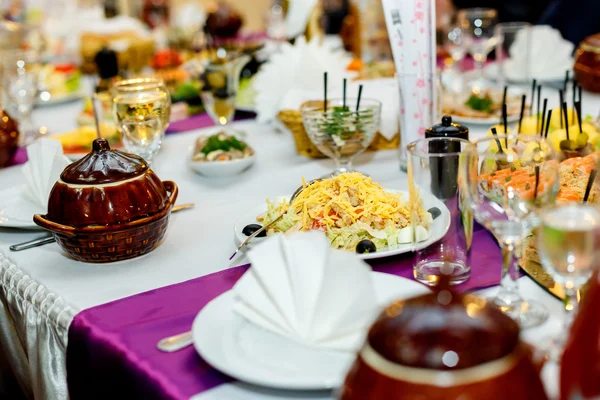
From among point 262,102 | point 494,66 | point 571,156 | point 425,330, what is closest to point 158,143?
point 262,102

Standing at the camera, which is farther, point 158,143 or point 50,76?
point 50,76

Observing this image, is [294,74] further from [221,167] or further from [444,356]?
[444,356]

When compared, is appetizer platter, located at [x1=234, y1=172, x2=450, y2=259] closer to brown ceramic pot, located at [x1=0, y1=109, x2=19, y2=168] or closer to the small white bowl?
the small white bowl

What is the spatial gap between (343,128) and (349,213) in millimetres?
373

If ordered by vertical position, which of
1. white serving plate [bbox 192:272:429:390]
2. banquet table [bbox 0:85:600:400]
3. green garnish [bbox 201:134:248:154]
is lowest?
banquet table [bbox 0:85:600:400]

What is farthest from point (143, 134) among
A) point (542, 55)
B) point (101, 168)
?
point (542, 55)

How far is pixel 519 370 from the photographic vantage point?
51cm

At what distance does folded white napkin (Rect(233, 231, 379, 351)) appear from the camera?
30.1 inches

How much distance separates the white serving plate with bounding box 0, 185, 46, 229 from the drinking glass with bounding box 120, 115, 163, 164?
0.22 meters

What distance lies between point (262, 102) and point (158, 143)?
452 millimetres

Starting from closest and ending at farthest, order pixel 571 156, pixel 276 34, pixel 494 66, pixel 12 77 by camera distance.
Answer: pixel 571 156, pixel 12 77, pixel 494 66, pixel 276 34

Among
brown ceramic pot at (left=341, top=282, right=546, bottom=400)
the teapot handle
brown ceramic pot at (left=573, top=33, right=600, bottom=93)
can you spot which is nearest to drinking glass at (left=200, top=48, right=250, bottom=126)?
Result: the teapot handle

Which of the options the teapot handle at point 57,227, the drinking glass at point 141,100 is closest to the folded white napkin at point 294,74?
the drinking glass at point 141,100

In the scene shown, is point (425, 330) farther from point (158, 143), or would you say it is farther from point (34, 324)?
point (158, 143)
